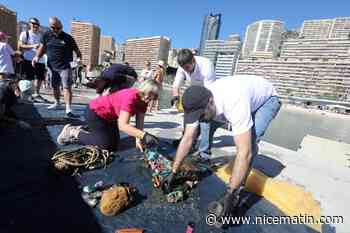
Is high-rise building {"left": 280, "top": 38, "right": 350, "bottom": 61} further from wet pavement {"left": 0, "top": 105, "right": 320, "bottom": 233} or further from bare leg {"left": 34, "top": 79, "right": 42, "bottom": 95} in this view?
wet pavement {"left": 0, "top": 105, "right": 320, "bottom": 233}

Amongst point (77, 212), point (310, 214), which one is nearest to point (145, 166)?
point (77, 212)

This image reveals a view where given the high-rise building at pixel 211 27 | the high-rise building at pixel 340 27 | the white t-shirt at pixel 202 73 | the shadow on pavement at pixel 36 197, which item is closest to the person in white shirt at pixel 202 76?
the white t-shirt at pixel 202 73

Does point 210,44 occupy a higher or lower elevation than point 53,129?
higher

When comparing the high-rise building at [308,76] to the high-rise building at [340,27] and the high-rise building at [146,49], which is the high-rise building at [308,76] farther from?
the high-rise building at [340,27]

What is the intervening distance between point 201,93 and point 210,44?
342 ft

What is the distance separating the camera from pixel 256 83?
5.30ft

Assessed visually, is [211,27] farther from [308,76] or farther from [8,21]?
[8,21]

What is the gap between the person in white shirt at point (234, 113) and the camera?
1.28m

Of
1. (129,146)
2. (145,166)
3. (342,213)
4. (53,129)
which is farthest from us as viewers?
(53,129)

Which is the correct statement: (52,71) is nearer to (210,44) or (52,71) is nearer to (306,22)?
(210,44)

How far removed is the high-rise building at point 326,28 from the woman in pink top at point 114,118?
396ft

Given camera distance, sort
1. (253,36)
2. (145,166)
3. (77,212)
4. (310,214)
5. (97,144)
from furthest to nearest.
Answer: (253,36) < (97,144) < (145,166) < (310,214) < (77,212)

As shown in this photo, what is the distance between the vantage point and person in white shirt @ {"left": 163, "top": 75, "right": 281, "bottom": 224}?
1.28 meters

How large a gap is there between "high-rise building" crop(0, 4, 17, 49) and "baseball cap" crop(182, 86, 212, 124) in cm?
2203
